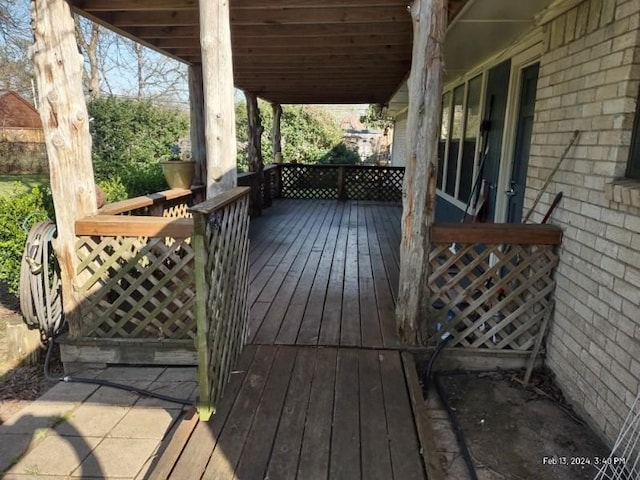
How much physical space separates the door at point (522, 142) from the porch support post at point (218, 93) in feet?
7.81

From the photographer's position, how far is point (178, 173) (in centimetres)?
446

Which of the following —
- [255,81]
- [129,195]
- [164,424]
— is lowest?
[164,424]

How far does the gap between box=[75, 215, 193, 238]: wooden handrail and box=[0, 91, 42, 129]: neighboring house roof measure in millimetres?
15729

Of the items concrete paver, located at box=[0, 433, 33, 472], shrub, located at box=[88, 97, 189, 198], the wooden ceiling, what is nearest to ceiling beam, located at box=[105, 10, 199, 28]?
the wooden ceiling

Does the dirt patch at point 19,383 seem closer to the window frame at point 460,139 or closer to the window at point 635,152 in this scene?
the window at point 635,152

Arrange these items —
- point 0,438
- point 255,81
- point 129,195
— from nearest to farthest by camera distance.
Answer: point 0,438 < point 129,195 < point 255,81

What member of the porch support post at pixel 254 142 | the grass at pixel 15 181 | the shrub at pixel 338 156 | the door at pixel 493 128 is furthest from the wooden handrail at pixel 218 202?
the shrub at pixel 338 156

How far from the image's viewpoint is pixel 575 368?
245 cm

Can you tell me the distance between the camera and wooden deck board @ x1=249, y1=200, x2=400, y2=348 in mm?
2928

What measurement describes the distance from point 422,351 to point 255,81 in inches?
204

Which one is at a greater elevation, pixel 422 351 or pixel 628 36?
pixel 628 36

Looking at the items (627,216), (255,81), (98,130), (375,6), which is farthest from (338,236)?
(98,130)

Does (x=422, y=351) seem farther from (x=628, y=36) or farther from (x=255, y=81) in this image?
(x=255, y=81)

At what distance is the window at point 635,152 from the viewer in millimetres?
2045
